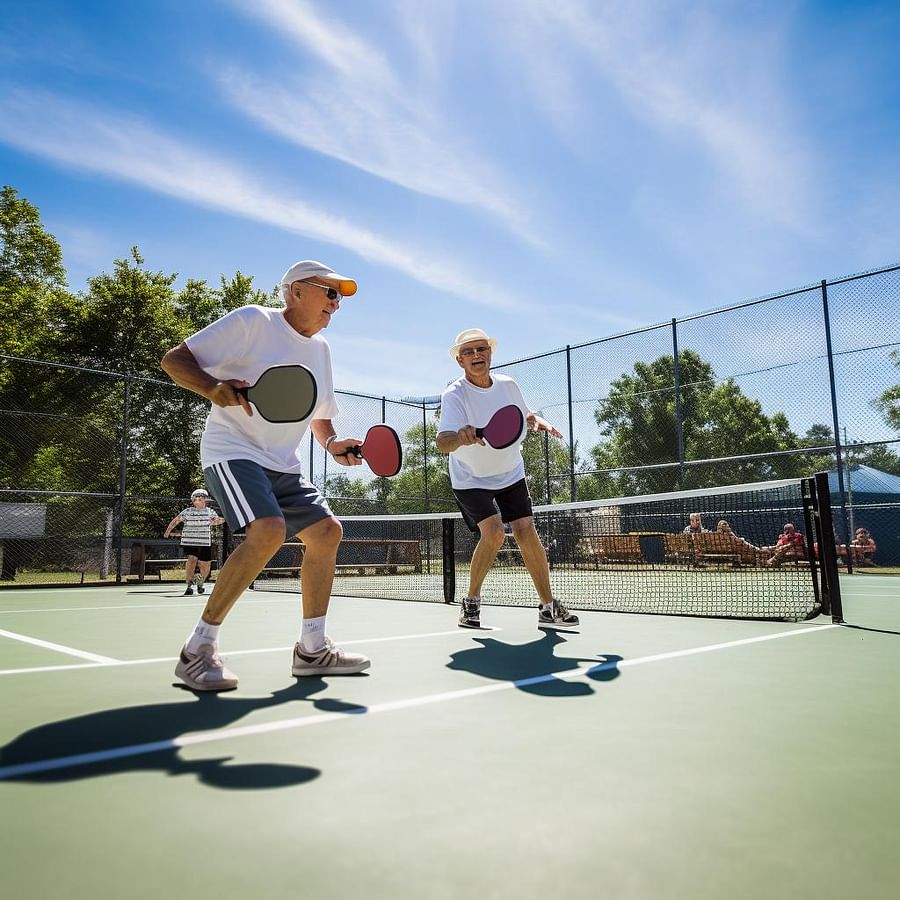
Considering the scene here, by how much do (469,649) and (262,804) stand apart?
2.49m

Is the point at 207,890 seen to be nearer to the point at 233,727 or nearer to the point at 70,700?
Result: the point at 233,727

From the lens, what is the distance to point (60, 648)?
13.2 feet

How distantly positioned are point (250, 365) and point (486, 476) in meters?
2.39

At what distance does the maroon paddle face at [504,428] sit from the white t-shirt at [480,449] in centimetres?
14

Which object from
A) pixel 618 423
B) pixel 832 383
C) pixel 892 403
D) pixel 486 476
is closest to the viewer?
pixel 486 476

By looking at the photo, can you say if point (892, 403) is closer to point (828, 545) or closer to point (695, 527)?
point (695, 527)

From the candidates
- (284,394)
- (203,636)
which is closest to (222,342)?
(284,394)

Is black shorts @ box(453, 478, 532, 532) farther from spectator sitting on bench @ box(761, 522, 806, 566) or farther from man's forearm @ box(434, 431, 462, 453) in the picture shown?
spectator sitting on bench @ box(761, 522, 806, 566)

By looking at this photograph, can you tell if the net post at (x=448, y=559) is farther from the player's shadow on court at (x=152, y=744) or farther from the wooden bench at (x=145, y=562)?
the wooden bench at (x=145, y=562)

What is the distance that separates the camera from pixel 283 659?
146 inches

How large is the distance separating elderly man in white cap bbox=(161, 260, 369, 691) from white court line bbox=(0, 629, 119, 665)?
0.80 m

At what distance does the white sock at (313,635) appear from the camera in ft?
10.6

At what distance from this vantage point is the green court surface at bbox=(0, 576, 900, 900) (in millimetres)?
1204

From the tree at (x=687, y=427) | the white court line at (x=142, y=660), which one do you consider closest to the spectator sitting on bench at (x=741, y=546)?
the tree at (x=687, y=427)
